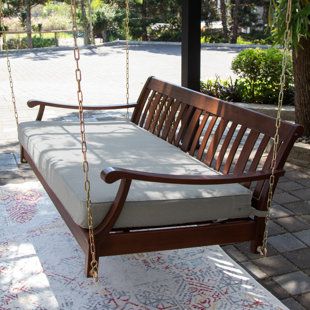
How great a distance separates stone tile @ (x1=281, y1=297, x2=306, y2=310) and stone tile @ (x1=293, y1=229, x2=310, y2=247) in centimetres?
76

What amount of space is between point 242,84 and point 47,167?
5.31 metres

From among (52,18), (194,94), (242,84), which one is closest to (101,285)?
(194,94)

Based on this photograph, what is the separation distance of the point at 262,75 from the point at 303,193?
365cm

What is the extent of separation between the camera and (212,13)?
74.2 feet

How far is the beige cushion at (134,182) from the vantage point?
8.41ft

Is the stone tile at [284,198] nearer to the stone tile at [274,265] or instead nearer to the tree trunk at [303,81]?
the stone tile at [274,265]

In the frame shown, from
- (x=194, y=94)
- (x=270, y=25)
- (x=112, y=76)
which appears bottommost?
(x=112, y=76)

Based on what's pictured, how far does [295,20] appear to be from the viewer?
5.14 m

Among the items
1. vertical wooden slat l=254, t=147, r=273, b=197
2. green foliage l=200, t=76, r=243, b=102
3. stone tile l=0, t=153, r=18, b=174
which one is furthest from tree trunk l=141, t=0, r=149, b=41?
vertical wooden slat l=254, t=147, r=273, b=197

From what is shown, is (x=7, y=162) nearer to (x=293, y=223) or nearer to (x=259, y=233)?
(x=293, y=223)

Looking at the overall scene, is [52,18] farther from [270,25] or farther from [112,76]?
[270,25]

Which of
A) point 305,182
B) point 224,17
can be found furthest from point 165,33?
point 305,182

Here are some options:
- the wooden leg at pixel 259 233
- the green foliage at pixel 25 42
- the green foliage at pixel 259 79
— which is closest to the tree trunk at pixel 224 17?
the green foliage at pixel 25 42

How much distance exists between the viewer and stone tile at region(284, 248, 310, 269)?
10.4 feet
